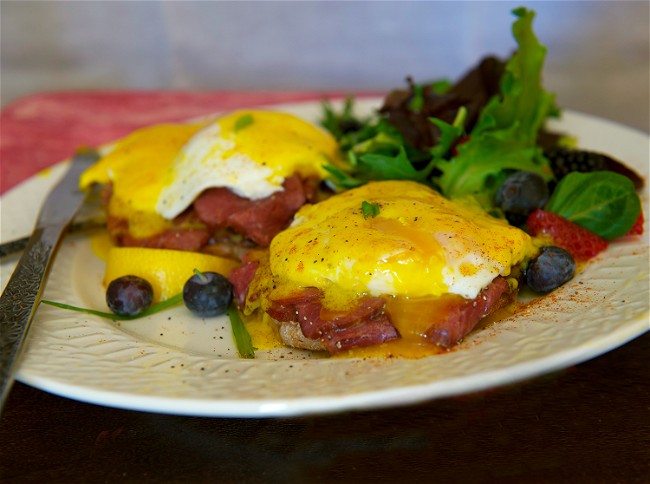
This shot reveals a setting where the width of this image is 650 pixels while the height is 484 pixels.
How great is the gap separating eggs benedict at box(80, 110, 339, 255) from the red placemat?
1.62 metres

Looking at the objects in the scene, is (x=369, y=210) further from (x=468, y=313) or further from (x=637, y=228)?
(x=637, y=228)

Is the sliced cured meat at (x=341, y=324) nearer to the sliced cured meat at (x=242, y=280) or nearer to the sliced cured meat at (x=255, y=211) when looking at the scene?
the sliced cured meat at (x=242, y=280)

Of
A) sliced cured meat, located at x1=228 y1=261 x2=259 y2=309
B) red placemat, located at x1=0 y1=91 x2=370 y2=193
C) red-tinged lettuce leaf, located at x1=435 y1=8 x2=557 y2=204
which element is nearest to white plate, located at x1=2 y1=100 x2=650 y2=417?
sliced cured meat, located at x1=228 y1=261 x2=259 y2=309

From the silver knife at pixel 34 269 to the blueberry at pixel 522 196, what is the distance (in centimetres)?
Result: 197

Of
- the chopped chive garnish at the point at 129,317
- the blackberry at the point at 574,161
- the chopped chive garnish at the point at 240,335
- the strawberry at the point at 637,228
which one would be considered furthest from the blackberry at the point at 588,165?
the chopped chive garnish at the point at 129,317

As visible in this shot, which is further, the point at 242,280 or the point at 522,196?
the point at 522,196

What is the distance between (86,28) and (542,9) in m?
4.54

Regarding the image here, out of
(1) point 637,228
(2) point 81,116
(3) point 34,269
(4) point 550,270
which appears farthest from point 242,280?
(2) point 81,116

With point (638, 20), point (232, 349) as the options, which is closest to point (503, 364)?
point (232, 349)

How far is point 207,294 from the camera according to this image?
2.80 m

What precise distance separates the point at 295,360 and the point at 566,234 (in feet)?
4.26

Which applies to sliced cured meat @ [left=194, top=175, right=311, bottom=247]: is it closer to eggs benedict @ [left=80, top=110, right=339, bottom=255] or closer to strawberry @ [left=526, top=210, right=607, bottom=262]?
eggs benedict @ [left=80, top=110, right=339, bottom=255]

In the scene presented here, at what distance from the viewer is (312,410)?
76.1 inches

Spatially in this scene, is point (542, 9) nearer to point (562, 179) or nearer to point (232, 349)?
point (562, 179)
